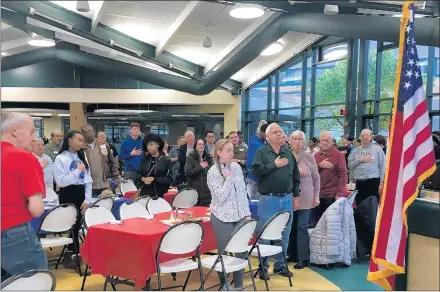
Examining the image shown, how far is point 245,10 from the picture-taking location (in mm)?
3035

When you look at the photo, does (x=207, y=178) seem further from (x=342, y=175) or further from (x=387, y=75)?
(x=387, y=75)

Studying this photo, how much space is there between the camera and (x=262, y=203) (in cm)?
388

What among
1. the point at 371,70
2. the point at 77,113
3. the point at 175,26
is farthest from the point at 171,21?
the point at 77,113

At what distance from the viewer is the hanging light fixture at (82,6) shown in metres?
2.36

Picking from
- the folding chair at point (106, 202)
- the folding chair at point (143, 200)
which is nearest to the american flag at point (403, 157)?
the folding chair at point (143, 200)

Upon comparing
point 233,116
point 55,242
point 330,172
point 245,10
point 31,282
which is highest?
point 245,10

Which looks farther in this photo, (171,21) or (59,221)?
(59,221)

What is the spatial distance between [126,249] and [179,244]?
398mm

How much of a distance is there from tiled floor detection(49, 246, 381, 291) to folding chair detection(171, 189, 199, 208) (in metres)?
1.21

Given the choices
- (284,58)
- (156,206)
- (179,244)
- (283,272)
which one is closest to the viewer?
(179,244)

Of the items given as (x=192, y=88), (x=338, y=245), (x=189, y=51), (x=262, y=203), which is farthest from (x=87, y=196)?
(x=192, y=88)

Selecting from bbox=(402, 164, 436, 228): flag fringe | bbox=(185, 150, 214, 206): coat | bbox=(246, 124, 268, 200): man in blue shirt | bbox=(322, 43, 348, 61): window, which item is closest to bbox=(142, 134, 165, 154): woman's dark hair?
bbox=(185, 150, 214, 206): coat

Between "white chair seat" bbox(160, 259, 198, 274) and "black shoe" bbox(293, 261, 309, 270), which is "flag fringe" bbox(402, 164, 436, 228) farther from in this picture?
"black shoe" bbox(293, 261, 309, 270)

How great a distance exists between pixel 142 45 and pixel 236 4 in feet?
4.33
